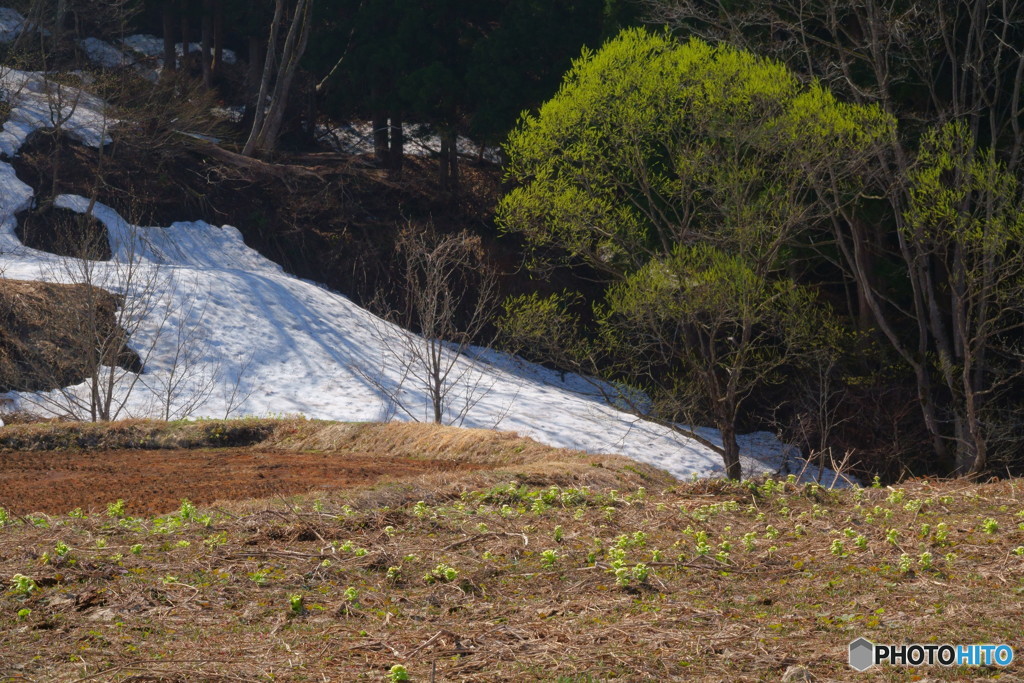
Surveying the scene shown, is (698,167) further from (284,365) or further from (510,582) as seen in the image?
(510,582)

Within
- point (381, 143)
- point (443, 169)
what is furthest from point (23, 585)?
point (381, 143)

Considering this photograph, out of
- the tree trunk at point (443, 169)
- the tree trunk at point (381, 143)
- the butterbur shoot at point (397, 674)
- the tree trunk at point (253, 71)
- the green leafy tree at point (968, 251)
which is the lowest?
the butterbur shoot at point (397, 674)

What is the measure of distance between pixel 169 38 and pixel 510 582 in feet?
87.9

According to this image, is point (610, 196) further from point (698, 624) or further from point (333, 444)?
point (698, 624)

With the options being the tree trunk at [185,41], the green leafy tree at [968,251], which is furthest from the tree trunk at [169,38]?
the green leafy tree at [968,251]

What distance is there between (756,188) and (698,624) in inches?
414

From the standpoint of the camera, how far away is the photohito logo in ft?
12.4

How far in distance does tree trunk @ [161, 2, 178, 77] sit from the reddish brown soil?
19293 millimetres

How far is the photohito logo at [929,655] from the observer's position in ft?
12.4

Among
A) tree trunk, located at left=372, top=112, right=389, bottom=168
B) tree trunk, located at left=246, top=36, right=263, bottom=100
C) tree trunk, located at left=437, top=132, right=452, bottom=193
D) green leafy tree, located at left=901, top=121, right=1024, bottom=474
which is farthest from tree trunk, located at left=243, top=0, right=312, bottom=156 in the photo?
green leafy tree, located at left=901, top=121, right=1024, bottom=474

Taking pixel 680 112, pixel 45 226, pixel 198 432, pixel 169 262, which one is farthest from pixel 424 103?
pixel 198 432

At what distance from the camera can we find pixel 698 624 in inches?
172

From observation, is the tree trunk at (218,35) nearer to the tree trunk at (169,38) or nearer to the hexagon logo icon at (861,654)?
the tree trunk at (169,38)

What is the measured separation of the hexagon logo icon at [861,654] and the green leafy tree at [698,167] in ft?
30.5
